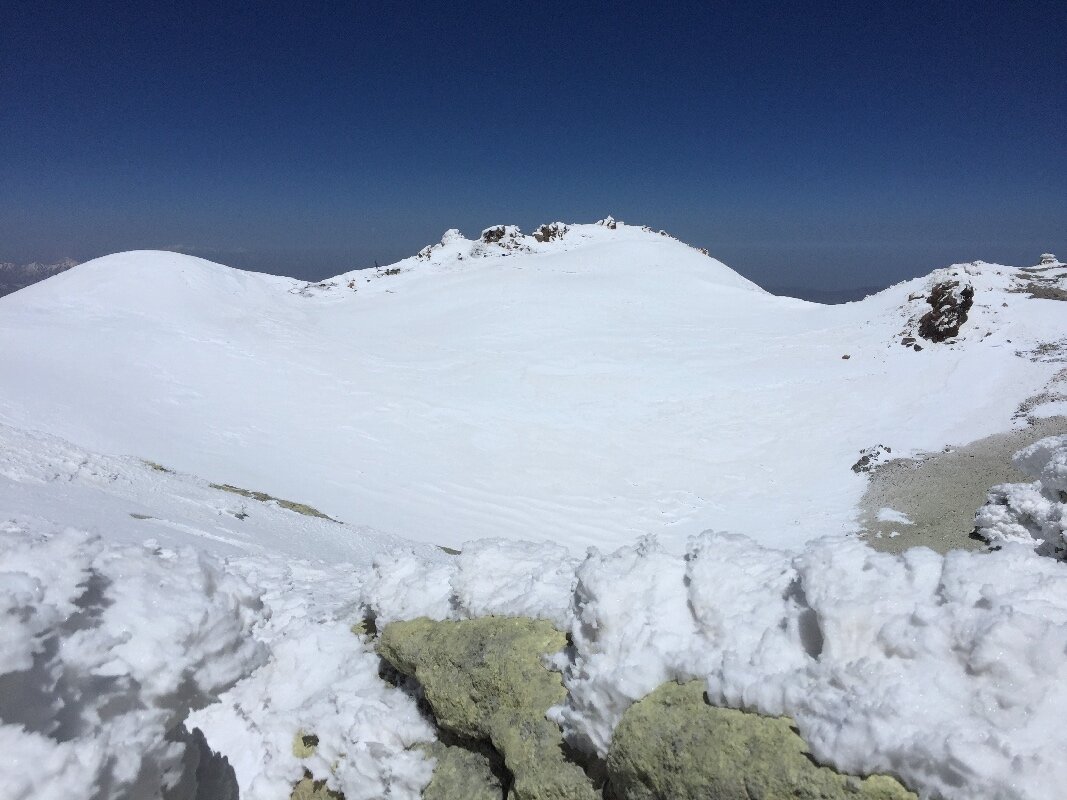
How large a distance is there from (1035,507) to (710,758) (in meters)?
8.84

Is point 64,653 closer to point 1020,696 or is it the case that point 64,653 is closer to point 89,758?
point 89,758

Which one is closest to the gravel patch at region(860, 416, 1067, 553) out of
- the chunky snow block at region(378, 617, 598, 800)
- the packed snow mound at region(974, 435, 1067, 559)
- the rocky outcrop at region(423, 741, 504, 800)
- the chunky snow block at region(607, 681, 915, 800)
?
the packed snow mound at region(974, 435, 1067, 559)

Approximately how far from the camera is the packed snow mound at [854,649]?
2504 mm

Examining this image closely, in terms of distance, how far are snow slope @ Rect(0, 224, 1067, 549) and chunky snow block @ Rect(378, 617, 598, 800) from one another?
829 centimetres

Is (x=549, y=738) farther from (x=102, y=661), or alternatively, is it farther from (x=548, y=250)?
(x=548, y=250)

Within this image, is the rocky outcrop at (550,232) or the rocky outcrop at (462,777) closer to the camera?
the rocky outcrop at (462,777)

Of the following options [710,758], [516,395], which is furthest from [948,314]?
[710,758]

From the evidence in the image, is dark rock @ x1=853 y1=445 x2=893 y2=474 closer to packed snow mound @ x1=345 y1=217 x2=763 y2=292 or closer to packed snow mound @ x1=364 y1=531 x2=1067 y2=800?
packed snow mound @ x1=364 y1=531 x2=1067 y2=800

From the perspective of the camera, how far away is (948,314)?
2170 centimetres

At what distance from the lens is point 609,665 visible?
364 cm

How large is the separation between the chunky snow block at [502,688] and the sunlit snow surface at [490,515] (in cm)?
22

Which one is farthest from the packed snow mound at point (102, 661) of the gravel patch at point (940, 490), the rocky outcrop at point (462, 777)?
the gravel patch at point (940, 490)


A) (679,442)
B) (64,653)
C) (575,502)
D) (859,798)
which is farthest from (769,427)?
(64,653)

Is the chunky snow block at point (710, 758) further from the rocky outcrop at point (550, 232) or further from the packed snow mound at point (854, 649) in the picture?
the rocky outcrop at point (550, 232)
